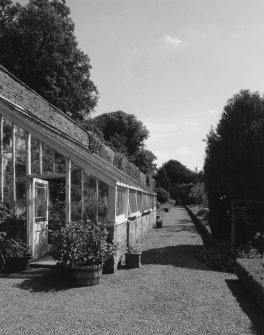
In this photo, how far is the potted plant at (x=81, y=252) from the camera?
7.83 m

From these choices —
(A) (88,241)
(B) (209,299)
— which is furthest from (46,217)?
(B) (209,299)

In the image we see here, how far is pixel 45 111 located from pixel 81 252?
413 inches

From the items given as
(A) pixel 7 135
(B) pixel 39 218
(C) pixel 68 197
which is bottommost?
(B) pixel 39 218

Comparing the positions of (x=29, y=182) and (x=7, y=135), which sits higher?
(x=7, y=135)

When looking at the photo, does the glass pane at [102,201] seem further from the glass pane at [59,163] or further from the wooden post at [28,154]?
the wooden post at [28,154]

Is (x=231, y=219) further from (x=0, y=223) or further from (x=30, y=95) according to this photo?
(x=30, y=95)

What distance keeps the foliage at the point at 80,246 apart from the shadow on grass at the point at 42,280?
0.43 metres

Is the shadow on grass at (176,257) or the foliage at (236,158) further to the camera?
the foliage at (236,158)

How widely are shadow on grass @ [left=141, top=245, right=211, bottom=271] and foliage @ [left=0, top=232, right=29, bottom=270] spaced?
3.46 m

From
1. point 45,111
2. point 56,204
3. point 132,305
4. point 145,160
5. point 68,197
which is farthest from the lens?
Result: point 145,160

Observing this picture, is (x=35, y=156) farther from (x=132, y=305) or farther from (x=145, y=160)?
(x=145, y=160)

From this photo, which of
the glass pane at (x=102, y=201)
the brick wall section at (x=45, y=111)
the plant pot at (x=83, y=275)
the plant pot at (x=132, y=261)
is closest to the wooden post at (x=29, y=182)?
the glass pane at (x=102, y=201)

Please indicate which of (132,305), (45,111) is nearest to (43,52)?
(45,111)

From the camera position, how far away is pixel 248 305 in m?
6.88
